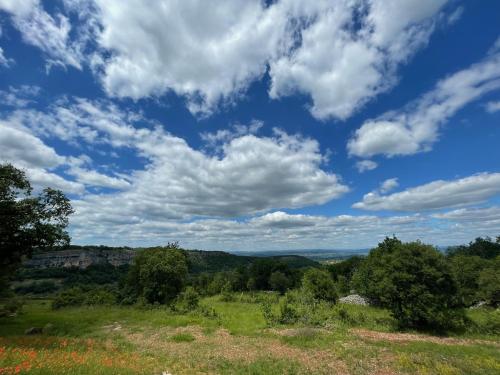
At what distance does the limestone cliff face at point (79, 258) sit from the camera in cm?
11388

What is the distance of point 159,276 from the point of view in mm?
37719

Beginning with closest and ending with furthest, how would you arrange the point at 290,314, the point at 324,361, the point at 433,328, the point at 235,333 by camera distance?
the point at 324,361 < the point at 235,333 < the point at 433,328 < the point at 290,314

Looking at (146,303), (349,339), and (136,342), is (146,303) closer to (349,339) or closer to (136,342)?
(136,342)

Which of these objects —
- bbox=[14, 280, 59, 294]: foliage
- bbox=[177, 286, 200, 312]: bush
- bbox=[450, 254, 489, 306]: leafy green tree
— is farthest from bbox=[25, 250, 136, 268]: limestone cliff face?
bbox=[450, 254, 489, 306]: leafy green tree

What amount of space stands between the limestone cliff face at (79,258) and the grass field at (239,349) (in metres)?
102

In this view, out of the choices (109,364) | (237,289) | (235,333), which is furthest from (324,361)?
(237,289)

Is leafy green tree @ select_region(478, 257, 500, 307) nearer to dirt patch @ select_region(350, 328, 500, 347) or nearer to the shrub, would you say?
dirt patch @ select_region(350, 328, 500, 347)

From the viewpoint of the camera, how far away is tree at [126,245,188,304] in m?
37.2

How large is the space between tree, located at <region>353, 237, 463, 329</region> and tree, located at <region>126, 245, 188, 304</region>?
2620cm

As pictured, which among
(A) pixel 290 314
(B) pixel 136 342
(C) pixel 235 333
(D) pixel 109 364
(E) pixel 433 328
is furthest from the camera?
(A) pixel 290 314

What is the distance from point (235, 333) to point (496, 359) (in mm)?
14232

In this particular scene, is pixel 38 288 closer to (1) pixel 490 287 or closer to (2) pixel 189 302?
(2) pixel 189 302

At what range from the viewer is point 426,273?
20.4 metres

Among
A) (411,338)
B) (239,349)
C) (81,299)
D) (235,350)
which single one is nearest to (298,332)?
(239,349)
